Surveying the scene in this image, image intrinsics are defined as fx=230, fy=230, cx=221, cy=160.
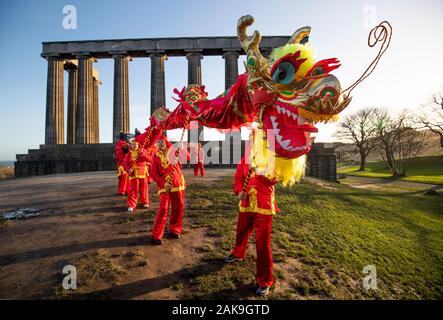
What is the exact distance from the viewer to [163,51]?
87.2 ft

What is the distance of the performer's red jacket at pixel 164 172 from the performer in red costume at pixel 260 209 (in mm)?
1702

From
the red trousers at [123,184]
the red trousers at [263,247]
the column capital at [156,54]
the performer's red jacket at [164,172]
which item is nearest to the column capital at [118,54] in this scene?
the column capital at [156,54]

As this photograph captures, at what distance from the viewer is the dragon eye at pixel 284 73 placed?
246 cm

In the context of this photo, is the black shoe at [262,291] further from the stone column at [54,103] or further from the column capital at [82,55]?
the column capital at [82,55]

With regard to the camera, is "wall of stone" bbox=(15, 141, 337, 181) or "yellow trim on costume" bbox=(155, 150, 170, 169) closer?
"yellow trim on costume" bbox=(155, 150, 170, 169)

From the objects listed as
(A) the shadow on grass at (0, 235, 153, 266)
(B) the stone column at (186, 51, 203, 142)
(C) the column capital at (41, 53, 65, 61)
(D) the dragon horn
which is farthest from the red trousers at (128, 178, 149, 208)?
(C) the column capital at (41, 53, 65, 61)

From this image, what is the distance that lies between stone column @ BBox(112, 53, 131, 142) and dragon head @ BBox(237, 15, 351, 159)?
25408 mm

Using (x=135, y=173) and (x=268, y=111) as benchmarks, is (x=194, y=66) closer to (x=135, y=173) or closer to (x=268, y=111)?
(x=135, y=173)

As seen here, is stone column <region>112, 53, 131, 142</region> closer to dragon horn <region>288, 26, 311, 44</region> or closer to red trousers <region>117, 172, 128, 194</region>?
red trousers <region>117, 172, 128, 194</region>

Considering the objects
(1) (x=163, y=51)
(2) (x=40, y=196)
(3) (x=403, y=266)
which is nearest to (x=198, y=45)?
(1) (x=163, y=51)

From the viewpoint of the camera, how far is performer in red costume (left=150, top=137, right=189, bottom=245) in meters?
4.61

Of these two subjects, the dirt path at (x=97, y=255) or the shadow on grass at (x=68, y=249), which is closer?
the dirt path at (x=97, y=255)
